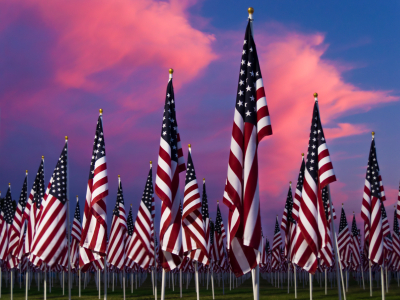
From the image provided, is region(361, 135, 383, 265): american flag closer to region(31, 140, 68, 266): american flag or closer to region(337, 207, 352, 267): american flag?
region(31, 140, 68, 266): american flag

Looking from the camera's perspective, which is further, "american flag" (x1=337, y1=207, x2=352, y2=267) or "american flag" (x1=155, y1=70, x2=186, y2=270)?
"american flag" (x1=337, y1=207, x2=352, y2=267)

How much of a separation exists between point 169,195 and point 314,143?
7.63 meters

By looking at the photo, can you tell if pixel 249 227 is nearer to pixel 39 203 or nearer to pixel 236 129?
pixel 236 129

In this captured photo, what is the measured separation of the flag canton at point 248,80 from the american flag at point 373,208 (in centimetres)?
1823

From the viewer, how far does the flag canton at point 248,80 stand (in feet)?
34.6

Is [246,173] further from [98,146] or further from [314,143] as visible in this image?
[98,146]

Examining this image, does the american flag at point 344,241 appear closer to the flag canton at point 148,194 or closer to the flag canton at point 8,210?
the flag canton at point 148,194

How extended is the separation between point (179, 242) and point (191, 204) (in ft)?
23.1

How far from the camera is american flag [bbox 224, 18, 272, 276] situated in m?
9.95

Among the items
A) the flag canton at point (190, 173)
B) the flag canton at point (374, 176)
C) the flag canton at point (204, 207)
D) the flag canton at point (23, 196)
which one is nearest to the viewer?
the flag canton at point (190, 173)

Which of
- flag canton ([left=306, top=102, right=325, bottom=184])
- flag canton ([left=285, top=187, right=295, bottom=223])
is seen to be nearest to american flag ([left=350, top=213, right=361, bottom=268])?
flag canton ([left=285, top=187, right=295, bottom=223])

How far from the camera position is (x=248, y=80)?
10.8 meters

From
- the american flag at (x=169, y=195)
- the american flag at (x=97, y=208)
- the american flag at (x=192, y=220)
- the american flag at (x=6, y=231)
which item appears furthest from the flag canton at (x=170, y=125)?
the american flag at (x=6, y=231)

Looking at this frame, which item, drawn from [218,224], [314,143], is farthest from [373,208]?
[218,224]
